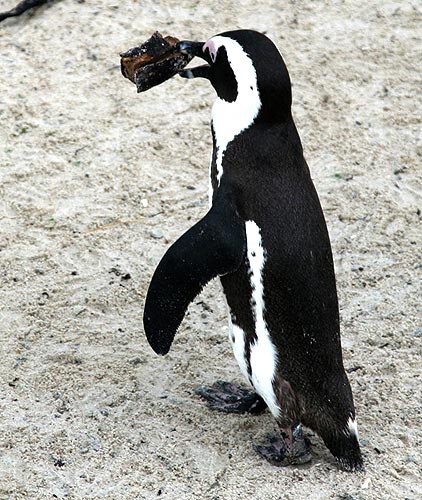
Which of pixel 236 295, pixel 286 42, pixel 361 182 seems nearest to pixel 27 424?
pixel 236 295

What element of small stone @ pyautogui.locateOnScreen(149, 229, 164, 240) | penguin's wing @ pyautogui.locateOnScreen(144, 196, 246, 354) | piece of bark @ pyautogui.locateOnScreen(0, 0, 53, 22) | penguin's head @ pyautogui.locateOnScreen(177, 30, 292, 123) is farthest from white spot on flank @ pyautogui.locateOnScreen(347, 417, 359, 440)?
piece of bark @ pyautogui.locateOnScreen(0, 0, 53, 22)

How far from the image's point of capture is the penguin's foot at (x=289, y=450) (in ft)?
11.0

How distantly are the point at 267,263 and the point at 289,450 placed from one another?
611mm

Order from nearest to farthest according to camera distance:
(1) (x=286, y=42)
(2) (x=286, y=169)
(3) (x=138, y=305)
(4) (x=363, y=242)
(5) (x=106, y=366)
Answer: (2) (x=286, y=169) < (5) (x=106, y=366) < (3) (x=138, y=305) < (4) (x=363, y=242) < (1) (x=286, y=42)

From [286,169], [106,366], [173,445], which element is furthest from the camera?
[106,366]

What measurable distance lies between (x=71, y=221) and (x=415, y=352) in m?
1.57

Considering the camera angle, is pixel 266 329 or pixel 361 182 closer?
pixel 266 329

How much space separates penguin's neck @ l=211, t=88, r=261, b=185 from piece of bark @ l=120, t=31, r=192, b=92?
0.28m

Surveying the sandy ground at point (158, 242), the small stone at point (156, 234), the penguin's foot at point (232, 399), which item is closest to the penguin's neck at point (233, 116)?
the penguin's foot at point (232, 399)

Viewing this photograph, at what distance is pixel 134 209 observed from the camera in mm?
4680

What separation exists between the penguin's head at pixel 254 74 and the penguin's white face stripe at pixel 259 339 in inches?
13.7

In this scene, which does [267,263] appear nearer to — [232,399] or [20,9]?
[232,399]

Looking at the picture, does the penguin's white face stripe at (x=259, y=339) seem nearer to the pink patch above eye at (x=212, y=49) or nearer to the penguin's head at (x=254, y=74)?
the penguin's head at (x=254, y=74)

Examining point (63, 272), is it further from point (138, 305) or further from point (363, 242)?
point (363, 242)
